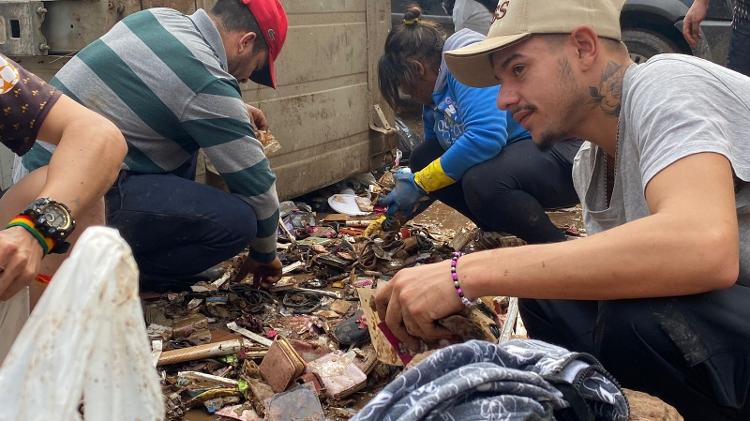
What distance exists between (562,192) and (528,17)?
86.2 inches

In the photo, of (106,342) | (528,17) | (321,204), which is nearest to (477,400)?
(106,342)

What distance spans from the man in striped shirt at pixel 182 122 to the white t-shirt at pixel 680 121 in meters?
2.02

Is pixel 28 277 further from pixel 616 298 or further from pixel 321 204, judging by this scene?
pixel 321 204

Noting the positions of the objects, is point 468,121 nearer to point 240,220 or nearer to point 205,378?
point 240,220

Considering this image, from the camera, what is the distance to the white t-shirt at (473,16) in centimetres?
624

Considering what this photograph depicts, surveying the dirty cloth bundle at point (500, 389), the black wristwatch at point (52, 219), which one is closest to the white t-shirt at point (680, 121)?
the dirty cloth bundle at point (500, 389)

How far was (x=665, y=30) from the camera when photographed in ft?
23.4

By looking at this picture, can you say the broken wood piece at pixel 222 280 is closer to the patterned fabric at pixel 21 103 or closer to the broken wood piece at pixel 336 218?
the broken wood piece at pixel 336 218

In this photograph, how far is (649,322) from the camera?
77.9 inches

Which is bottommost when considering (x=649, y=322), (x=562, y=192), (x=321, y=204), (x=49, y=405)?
(x=321, y=204)

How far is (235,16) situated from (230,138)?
659mm

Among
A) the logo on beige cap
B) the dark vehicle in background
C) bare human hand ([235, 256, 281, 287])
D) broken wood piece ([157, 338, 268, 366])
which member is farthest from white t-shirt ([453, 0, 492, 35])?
the logo on beige cap

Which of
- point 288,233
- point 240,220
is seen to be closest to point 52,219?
point 240,220

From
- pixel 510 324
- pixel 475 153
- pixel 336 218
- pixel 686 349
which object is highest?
pixel 686 349
